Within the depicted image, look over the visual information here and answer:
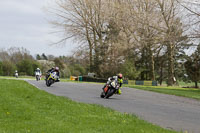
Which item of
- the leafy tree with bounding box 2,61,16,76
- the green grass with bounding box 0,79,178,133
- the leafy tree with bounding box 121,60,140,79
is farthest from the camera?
the leafy tree with bounding box 2,61,16,76

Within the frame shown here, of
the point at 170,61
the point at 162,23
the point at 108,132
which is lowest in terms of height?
the point at 108,132

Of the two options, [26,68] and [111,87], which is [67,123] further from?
[26,68]

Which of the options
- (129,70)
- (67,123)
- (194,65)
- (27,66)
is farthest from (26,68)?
(67,123)

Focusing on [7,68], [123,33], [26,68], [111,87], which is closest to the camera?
[111,87]

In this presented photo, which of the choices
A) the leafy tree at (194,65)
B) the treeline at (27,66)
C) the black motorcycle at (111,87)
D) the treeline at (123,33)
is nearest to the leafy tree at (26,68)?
the treeline at (27,66)

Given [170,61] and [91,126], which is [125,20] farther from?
[91,126]

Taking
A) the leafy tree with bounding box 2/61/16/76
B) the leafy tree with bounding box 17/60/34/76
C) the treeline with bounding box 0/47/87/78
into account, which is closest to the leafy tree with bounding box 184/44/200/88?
the treeline with bounding box 0/47/87/78

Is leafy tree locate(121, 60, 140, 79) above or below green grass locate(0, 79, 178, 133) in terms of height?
above

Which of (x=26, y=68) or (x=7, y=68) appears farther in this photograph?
(x=26, y=68)

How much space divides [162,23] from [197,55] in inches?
658

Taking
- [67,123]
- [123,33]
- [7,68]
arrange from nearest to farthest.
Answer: [67,123] < [123,33] < [7,68]

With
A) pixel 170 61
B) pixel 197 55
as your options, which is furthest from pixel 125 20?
pixel 197 55

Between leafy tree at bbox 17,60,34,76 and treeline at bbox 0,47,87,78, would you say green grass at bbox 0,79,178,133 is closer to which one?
→ treeline at bbox 0,47,87,78

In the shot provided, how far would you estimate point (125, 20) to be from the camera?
41031 mm
